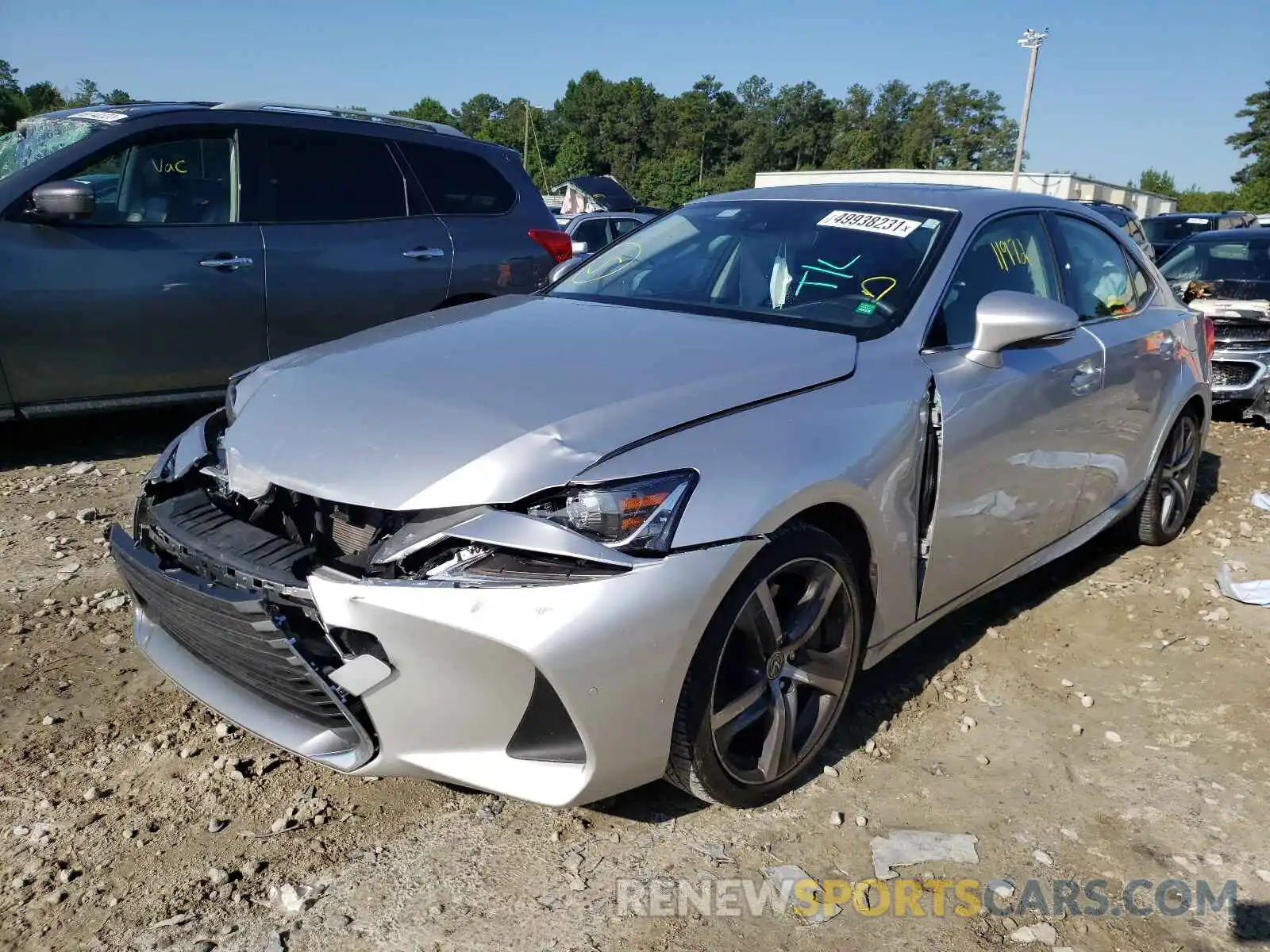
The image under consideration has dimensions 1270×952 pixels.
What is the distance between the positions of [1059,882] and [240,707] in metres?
2.01

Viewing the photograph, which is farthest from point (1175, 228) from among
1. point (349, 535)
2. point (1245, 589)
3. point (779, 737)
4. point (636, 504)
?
point (349, 535)

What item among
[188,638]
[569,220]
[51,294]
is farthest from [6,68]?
[188,638]

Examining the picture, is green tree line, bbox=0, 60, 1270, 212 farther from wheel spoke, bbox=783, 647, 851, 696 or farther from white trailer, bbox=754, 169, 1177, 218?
wheel spoke, bbox=783, 647, 851, 696

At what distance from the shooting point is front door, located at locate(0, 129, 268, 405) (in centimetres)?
470

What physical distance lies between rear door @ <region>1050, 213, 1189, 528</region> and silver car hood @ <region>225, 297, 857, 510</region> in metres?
1.52

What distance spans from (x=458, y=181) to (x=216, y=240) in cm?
152

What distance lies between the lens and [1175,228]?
1884cm

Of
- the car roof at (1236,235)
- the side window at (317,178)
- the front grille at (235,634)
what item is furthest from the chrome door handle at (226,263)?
the car roof at (1236,235)

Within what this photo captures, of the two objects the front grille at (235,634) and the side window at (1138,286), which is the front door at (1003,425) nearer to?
the side window at (1138,286)

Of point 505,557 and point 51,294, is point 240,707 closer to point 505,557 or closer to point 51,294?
point 505,557

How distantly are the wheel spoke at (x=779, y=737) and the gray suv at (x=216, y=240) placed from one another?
382 cm

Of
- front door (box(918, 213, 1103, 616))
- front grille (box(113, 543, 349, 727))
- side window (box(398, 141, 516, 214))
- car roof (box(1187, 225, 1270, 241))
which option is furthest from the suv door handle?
car roof (box(1187, 225, 1270, 241))

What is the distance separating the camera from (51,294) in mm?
4711

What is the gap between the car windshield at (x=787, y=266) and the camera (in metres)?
3.11
